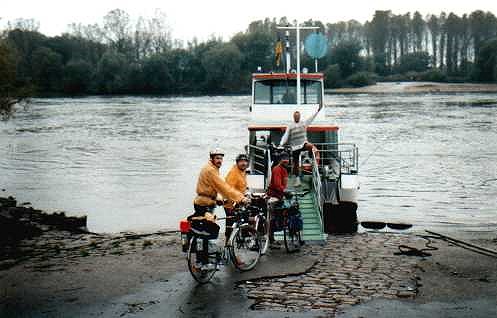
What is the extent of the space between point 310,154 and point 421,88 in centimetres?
10193

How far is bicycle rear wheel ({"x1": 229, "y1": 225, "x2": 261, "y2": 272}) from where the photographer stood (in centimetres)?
909

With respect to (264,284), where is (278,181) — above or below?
above

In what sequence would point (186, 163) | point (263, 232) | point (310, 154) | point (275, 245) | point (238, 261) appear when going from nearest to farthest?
point (238, 261)
point (263, 232)
point (275, 245)
point (310, 154)
point (186, 163)

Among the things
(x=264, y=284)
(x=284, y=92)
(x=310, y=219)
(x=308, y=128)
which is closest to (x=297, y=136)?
(x=308, y=128)

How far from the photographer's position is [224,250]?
927 centimetres

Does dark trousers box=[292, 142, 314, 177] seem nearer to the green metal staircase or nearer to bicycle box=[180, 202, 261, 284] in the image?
the green metal staircase

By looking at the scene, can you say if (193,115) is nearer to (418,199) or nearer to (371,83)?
(418,199)

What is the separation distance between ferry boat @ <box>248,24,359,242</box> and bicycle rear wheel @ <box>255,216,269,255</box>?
172 cm

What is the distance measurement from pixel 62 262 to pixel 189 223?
307cm

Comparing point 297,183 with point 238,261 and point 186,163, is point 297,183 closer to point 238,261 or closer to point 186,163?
point 238,261

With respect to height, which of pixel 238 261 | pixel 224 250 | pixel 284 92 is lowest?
pixel 238 261

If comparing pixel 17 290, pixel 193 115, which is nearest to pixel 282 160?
pixel 17 290

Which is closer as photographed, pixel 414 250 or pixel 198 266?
pixel 198 266

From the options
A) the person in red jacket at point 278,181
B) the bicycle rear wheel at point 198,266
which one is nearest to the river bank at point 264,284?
the bicycle rear wheel at point 198,266
